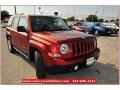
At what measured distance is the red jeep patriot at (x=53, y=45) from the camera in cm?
382

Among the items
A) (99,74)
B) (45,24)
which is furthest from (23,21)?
(99,74)

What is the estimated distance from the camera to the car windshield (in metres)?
4.47

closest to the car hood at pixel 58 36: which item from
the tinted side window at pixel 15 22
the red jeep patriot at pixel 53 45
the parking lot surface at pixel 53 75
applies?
the red jeep patriot at pixel 53 45

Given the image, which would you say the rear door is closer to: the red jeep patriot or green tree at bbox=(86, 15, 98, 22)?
the red jeep patriot

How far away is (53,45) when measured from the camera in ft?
12.6

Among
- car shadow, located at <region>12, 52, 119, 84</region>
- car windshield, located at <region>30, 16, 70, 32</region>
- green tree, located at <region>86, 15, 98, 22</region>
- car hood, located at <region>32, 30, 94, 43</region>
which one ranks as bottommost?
car shadow, located at <region>12, 52, 119, 84</region>

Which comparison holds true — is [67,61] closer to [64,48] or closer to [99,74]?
[64,48]

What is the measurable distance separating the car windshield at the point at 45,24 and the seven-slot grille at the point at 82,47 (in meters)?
0.73

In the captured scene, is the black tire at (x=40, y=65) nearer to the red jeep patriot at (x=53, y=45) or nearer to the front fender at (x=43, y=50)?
the red jeep patriot at (x=53, y=45)

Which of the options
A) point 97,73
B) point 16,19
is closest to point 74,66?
point 97,73

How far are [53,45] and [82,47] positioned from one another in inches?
20.4

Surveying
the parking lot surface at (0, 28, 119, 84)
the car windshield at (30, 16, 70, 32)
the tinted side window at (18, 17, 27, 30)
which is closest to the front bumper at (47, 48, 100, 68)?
the parking lot surface at (0, 28, 119, 84)

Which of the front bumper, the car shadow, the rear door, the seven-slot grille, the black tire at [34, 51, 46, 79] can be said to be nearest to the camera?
the front bumper

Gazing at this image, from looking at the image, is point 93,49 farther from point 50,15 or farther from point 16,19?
point 16,19
